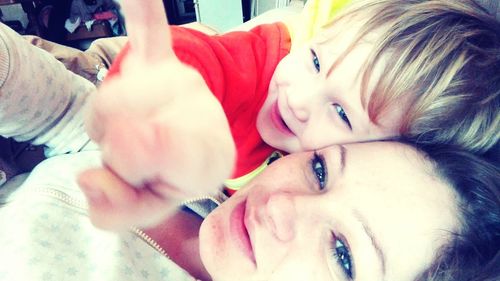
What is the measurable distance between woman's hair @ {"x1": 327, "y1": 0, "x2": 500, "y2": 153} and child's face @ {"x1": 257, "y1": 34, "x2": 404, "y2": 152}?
0.5 inches

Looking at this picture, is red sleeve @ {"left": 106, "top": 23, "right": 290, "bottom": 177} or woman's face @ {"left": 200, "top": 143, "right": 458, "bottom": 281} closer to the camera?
woman's face @ {"left": 200, "top": 143, "right": 458, "bottom": 281}

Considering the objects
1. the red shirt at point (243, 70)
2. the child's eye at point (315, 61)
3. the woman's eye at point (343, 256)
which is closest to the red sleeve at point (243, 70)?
the red shirt at point (243, 70)

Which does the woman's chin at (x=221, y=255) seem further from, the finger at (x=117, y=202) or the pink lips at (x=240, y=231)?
the finger at (x=117, y=202)

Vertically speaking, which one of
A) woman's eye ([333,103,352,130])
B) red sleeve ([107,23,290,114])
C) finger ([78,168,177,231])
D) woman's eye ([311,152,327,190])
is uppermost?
finger ([78,168,177,231])

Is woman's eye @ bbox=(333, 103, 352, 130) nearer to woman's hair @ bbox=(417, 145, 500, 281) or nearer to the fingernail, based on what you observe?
woman's hair @ bbox=(417, 145, 500, 281)

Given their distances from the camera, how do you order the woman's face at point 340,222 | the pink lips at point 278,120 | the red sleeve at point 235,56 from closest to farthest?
the woman's face at point 340,222 < the red sleeve at point 235,56 < the pink lips at point 278,120

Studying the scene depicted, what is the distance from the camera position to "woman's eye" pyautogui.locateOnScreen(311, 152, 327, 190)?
61 cm

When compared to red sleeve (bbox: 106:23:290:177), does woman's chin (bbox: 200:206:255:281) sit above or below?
below

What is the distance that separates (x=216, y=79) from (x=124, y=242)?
26 centimetres

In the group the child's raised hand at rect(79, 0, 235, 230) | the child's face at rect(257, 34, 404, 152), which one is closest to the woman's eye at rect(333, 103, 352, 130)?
the child's face at rect(257, 34, 404, 152)

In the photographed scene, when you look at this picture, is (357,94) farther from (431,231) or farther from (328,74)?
(431,231)

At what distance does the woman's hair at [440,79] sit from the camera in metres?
0.65

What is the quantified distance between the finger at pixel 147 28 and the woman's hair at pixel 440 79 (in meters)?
0.38

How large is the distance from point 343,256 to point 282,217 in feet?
0.29
